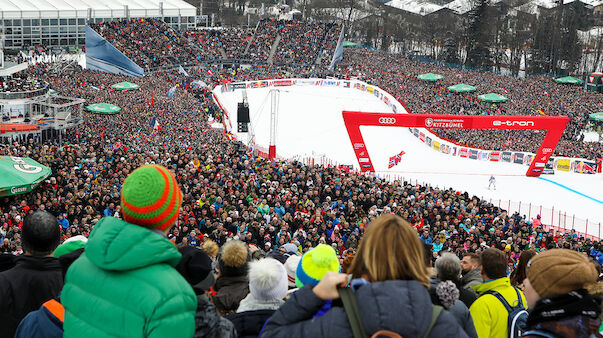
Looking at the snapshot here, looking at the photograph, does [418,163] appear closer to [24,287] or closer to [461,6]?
[24,287]

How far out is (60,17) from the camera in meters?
56.7

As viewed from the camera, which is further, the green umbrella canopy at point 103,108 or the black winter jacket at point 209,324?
the green umbrella canopy at point 103,108

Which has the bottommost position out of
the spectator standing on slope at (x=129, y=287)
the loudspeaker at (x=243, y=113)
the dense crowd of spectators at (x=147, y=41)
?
the loudspeaker at (x=243, y=113)

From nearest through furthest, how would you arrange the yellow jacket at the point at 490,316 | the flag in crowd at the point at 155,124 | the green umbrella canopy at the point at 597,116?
the yellow jacket at the point at 490,316 → the flag in crowd at the point at 155,124 → the green umbrella canopy at the point at 597,116

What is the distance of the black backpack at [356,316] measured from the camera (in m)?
2.14

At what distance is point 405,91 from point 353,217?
29.2 m

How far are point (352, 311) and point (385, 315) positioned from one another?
13cm

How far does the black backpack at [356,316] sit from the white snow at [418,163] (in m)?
17.9

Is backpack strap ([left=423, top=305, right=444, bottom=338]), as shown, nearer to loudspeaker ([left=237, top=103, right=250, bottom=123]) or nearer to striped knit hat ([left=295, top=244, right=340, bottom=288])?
striped knit hat ([left=295, top=244, right=340, bottom=288])

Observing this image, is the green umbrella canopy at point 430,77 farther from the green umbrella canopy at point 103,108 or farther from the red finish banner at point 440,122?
the green umbrella canopy at point 103,108

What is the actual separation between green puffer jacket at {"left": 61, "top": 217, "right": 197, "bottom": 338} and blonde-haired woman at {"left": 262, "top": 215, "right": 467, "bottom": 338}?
40cm

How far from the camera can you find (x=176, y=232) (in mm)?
11570

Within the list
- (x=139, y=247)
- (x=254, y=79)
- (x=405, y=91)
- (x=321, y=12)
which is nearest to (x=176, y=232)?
(x=139, y=247)

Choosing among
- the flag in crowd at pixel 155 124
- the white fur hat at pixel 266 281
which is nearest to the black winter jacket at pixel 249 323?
the white fur hat at pixel 266 281
